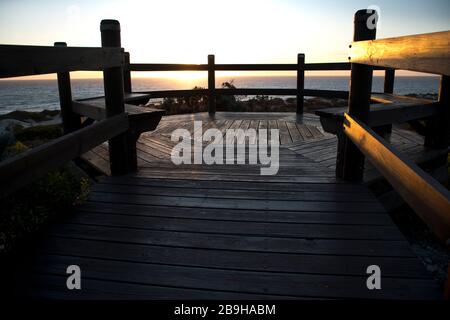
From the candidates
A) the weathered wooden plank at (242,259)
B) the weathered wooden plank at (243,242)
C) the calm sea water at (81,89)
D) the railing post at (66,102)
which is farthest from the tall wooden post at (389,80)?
the calm sea water at (81,89)

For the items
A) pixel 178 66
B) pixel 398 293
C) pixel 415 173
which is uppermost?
pixel 178 66

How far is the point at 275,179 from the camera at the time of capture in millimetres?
3592

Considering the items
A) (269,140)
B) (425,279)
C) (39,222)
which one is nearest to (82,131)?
(39,222)

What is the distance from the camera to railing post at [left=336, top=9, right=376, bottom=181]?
316 centimetres

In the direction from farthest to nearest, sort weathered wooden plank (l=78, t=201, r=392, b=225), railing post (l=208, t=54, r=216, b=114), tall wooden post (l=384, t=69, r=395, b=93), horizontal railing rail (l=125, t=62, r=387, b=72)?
railing post (l=208, t=54, r=216, b=114), horizontal railing rail (l=125, t=62, r=387, b=72), tall wooden post (l=384, t=69, r=395, b=93), weathered wooden plank (l=78, t=201, r=392, b=225)

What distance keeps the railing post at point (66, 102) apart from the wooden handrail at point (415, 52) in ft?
15.1

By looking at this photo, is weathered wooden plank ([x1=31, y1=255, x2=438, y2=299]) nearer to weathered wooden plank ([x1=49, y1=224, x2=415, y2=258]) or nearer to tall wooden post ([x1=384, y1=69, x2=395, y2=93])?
weathered wooden plank ([x1=49, y1=224, x2=415, y2=258])

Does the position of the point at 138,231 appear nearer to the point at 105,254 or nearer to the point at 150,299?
the point at 105,254

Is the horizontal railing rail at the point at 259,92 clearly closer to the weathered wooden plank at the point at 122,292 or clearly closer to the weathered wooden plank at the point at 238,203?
the weathered wooden plank at the point at 238,203

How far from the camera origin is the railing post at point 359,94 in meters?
3.16

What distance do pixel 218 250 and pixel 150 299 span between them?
589 millimetres

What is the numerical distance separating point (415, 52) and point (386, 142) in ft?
2.30

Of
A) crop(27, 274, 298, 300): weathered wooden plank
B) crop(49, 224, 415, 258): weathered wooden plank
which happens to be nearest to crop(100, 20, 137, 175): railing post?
crop(49, 224, 415, 258): weathered wooden plank

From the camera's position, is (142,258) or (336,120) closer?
(142,258)
